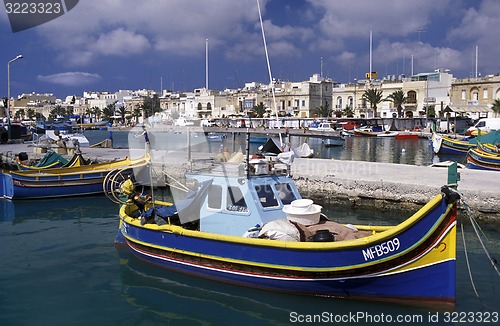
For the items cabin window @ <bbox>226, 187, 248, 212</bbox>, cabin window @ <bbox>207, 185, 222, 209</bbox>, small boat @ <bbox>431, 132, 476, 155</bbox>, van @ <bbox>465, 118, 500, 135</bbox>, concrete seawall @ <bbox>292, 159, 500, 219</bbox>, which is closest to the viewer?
cabin window @ <bbox>226, 187, 248, 212</bbox>

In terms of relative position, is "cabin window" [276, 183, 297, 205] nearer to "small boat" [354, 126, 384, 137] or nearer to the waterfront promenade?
the waterfront promenade

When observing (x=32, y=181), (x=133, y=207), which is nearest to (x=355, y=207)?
(x=133, y=207)

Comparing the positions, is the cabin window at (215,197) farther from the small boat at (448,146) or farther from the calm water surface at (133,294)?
the small boat at (448,146)

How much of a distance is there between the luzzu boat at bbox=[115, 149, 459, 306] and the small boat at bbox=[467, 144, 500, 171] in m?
17.6

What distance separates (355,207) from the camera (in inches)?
707

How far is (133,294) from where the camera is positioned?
32.9ft

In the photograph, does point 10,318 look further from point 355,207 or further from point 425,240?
point 355,207

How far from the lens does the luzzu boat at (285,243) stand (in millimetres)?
8219

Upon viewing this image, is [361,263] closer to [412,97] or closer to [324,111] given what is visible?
[412,97]

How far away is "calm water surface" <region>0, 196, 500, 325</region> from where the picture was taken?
28.7 feet

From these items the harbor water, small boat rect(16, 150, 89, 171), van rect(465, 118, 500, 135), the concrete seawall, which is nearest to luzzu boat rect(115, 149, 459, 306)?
the harbor water

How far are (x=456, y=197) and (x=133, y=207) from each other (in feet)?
28.5

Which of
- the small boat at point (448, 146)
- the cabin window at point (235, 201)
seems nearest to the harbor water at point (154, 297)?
the cabin window at point (235, 201)

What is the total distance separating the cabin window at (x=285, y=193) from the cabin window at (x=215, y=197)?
133 centimetres
